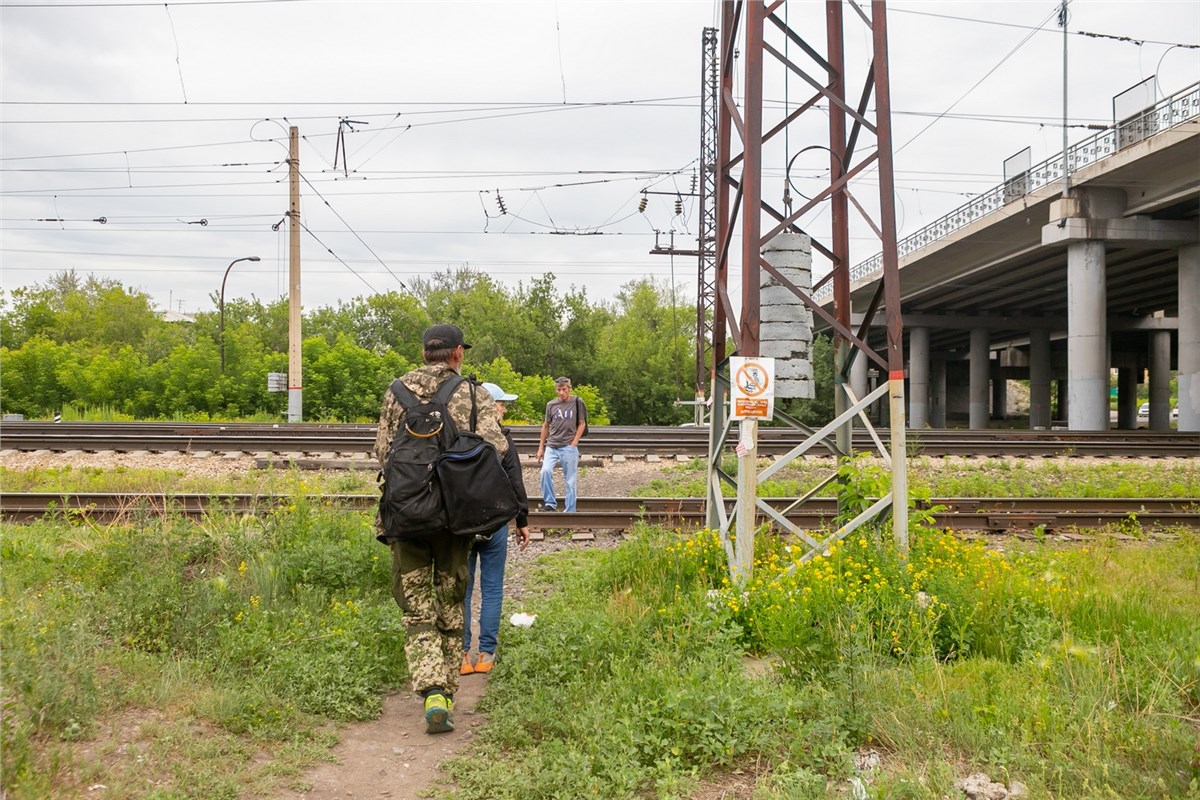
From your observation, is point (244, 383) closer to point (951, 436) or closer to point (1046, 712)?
point (951, 436)

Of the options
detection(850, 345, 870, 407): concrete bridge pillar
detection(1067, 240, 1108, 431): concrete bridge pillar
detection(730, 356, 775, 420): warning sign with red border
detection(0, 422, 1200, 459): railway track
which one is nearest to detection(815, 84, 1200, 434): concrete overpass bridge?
detection(1067, 240, 1108, 431): concrete bridge pillar

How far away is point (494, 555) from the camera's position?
5391 mm

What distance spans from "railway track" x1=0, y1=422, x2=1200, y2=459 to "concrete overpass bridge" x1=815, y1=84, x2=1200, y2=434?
681cm

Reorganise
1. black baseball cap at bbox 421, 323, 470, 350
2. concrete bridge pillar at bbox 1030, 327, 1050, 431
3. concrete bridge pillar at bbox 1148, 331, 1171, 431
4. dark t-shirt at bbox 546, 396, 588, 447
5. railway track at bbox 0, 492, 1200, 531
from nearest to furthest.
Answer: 1. black baseball cap at bbox 421, 323, 470, 350
2. railway track at bbox 0, 492, 1200, 531
3. dark t-shirt at bbox 546, 396, 588, 447
4. concrete bridge pillar at bbox 1148, 331, 1171, 431
5. concrete bridge pillar at bbox 1030, 327, 1050, 431

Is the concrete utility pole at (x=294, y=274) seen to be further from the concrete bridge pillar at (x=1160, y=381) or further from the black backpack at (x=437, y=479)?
the concrete bridge pillar at (x=1160, y=381)

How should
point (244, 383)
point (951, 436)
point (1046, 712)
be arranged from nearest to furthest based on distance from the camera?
point (1046, 712), point (951, 436), point (244, 383)

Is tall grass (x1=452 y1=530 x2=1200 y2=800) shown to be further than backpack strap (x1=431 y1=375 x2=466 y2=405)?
No

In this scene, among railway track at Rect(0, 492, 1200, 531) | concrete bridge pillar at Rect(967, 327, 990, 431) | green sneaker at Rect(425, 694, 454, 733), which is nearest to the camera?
green sneaker at Rect(425, 694, 454, 733)

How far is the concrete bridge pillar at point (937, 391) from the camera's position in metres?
60.2

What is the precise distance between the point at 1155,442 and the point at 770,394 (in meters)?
19.6

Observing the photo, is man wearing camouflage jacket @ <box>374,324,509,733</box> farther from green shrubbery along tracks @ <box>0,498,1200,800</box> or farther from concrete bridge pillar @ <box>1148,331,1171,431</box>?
concrete bridge pillar @ <box>1148,331,1171,431</box>

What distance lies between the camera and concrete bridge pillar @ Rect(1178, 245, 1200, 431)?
2656cm

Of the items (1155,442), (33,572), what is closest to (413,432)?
(33,572)

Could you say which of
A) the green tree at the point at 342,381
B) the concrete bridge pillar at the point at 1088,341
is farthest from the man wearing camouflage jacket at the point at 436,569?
the concrete bridge pillar at the point at 1088,341
